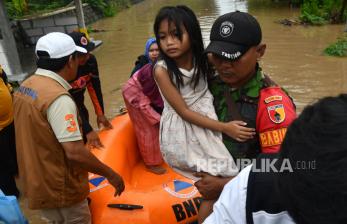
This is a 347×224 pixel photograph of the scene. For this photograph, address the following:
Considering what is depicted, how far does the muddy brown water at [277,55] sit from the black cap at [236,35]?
260 cm

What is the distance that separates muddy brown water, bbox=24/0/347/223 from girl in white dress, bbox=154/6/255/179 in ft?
7.02

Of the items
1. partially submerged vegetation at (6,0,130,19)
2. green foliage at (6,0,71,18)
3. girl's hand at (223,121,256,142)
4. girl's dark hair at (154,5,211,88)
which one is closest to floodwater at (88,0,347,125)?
partially submerged vegetation at (6,0,130,19)

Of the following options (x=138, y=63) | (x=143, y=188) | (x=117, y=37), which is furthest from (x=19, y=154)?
(x=117, y=37)

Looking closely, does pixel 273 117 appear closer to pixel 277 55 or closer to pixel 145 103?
pixel 145 103

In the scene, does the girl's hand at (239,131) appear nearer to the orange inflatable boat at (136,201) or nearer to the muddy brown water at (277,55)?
the orange inflatable boat at (136,201)

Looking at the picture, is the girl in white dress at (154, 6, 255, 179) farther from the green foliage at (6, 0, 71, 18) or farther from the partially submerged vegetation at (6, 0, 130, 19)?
the green foliage at (6, 0, 71, 18)

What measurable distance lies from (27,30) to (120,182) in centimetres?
944

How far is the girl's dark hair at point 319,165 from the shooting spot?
1.97 feet

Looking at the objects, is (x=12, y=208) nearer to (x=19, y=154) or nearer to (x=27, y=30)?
(x=19, y=154)

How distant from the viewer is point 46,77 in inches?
71.4

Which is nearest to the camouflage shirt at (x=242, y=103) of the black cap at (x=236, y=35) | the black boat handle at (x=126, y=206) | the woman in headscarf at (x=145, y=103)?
the black cap at (x=236, y=35)

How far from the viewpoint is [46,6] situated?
1305cm

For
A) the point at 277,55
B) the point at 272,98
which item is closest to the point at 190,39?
the point at 272,98

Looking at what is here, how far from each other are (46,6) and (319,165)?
14.1 metres
